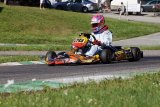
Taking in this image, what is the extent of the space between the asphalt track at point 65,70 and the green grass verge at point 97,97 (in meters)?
2.70

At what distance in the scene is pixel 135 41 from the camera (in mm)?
30609

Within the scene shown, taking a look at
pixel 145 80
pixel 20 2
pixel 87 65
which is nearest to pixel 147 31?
pixel 20 2

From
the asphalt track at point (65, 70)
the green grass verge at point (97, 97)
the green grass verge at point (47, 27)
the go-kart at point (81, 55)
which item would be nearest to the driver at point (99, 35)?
the go-kart at point (81, 55)

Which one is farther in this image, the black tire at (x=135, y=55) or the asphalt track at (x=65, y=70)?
the black tire at (x=135, y=55)

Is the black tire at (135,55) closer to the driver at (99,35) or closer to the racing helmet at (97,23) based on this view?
the driver at (99,35)

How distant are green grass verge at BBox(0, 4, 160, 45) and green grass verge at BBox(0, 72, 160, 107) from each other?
1848cm

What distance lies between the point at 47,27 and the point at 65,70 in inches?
783

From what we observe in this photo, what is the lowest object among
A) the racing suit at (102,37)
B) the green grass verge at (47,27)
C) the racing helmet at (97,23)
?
the green grass verge at (47,27)

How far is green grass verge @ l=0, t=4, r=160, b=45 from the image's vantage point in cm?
2948

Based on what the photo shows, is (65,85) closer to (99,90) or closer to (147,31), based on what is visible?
(99,90)

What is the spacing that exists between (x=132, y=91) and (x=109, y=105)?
1511mm

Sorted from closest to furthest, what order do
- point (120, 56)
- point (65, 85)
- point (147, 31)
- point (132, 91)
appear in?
point (132, 91) < point (65, 85) < point (120, 56) < point (147, 31)

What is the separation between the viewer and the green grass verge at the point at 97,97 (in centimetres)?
755

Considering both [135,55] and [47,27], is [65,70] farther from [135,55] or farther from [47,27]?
[47,27]
